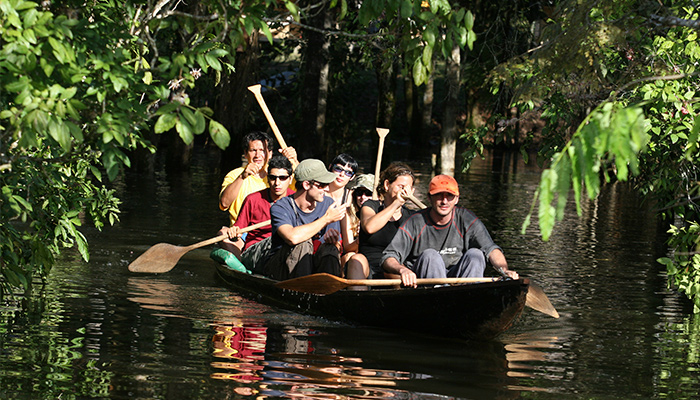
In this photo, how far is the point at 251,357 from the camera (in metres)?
6.67

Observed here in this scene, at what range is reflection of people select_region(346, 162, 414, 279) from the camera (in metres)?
8.02

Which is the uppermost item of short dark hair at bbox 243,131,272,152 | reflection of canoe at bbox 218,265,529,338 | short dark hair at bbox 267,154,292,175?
short dark hair at bbox 243,131,272,152

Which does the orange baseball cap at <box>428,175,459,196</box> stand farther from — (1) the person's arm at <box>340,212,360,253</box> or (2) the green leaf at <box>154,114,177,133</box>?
(2) the green leaf at <box>154,114,177,133</box>

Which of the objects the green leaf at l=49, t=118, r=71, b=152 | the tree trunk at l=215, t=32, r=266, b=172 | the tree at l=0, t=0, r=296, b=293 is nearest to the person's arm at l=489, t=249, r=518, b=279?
the tree at l=0, t=0, r=296, b=293

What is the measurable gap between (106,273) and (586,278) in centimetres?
546

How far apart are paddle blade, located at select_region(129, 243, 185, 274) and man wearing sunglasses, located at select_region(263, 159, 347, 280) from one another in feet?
5.14

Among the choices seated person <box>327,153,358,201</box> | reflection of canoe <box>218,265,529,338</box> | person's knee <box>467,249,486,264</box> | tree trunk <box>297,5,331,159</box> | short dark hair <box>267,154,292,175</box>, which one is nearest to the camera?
reflection of canoe <box>218,265,529,338</box>

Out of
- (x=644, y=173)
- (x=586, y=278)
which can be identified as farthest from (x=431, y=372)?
(x=644, y=173)

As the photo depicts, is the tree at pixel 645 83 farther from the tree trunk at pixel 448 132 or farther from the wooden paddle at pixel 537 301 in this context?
the tree trunk at pixel 448 132

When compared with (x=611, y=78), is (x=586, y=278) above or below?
below

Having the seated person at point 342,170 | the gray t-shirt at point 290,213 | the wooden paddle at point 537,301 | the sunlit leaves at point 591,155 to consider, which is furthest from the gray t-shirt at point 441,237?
the sunlit leaves at point 591,155

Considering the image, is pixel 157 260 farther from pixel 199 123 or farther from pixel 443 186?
pixel 199 123

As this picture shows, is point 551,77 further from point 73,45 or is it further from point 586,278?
point 73,45

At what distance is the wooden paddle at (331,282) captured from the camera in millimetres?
7473
